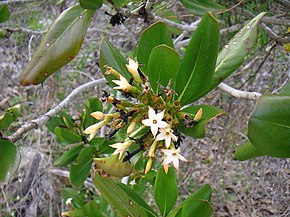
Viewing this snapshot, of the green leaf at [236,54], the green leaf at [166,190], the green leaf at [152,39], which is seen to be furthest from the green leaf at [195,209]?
the green leaf at [152,39]

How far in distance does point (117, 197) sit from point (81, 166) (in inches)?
26.9

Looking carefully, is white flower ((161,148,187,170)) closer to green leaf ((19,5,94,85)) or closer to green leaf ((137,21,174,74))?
green leaf ((137,21,174,74))

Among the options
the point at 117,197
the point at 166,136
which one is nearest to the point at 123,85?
the point at 166,136

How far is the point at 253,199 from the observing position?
276cm

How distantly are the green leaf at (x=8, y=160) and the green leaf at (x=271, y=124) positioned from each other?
742 mm

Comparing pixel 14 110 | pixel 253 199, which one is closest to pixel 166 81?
pixel 14 110

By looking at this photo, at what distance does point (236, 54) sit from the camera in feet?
3.50

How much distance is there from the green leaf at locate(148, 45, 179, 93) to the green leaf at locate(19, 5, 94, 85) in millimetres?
320

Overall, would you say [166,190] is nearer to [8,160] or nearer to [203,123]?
→ [203,123]

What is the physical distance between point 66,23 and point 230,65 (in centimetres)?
57

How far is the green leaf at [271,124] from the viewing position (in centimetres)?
84

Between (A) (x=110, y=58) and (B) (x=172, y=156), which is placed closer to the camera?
(B) (x=172, y=156)

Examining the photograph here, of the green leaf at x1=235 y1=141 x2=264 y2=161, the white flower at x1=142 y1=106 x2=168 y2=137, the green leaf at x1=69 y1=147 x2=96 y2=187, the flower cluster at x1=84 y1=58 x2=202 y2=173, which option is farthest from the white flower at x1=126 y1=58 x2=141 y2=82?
the green leaf at x1=69 y1=147 x2=96 y2=187

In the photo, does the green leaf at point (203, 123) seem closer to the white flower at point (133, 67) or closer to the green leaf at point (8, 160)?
the white flower at point (133, 67)
